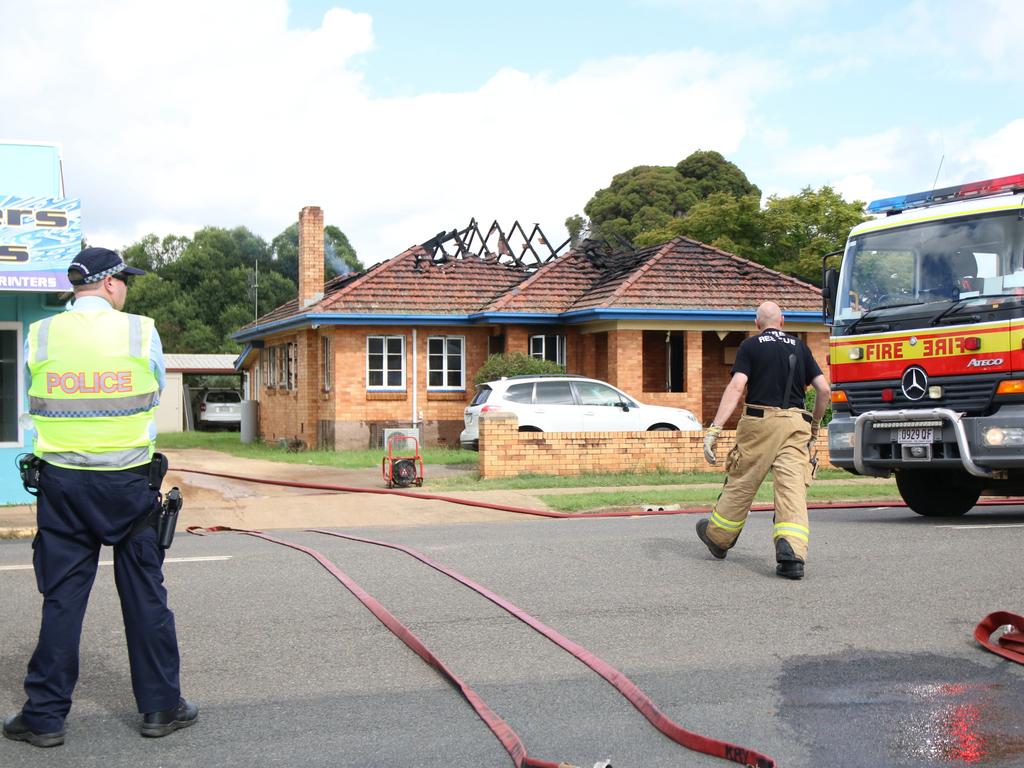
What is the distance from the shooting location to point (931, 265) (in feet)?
35.1

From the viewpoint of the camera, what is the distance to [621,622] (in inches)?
260

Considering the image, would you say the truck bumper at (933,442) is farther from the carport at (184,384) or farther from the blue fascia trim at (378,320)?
the carport at (184,384)

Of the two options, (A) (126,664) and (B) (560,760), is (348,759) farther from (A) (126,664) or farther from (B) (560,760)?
(A) (126,664)

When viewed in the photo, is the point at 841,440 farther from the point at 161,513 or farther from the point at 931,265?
the point at 161,513

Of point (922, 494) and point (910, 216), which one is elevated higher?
point (910, 216)

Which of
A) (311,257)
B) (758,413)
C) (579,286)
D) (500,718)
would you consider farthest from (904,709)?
(311,257)

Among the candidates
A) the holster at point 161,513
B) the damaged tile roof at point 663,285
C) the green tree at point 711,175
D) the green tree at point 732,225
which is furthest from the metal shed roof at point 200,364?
the holster at point 161,513

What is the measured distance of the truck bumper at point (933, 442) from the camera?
390 inches

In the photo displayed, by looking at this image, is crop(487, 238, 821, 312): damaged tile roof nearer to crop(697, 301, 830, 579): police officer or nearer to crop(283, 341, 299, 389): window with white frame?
crop(283, 341, 299, 389): window with white frame

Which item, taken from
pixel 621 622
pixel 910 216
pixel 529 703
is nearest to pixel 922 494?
pixel 910 216

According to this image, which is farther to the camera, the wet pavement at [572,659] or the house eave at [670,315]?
the house eave at [670,315]

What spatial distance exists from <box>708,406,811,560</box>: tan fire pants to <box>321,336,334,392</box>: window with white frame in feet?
63.8

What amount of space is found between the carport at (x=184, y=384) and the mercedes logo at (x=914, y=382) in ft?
118

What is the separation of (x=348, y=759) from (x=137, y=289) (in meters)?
61.3
